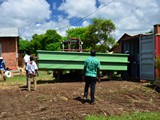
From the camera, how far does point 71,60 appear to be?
16.6m

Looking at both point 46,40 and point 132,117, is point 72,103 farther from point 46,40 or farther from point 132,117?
point 46,40

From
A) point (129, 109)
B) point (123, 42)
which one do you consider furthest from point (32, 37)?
point (129, 109)

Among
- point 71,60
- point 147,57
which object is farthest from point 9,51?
point 147,57

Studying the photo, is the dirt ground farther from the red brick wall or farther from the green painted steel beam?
the red brick wall

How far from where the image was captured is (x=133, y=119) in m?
8.12

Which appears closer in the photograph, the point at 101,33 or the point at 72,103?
the point at 72,103

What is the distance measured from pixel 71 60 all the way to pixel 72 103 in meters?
6.21

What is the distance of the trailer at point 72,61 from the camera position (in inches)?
638

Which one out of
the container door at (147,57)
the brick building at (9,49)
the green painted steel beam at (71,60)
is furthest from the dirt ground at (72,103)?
the brick building at (9,49)

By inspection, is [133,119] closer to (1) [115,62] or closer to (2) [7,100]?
(2) [7,100]

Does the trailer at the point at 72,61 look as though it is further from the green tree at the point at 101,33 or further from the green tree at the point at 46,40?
the green tree at the point at 46,40

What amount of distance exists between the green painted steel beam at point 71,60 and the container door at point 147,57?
3.75ft

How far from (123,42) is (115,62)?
290cm

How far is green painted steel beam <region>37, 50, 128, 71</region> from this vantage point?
53.1 ft
